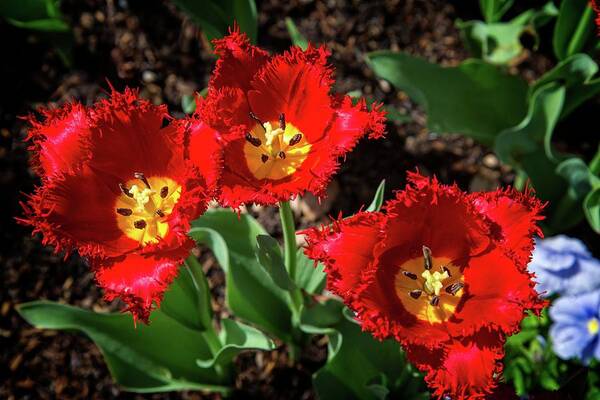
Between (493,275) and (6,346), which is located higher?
(6,346)

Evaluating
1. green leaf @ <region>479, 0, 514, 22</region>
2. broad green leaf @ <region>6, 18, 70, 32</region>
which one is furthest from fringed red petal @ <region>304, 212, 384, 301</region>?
broad green leaf @ <region>6, 18, 70, 32</region>

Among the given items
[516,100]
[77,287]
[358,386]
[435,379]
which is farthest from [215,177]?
[516,100]

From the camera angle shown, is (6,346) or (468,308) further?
(6,346)

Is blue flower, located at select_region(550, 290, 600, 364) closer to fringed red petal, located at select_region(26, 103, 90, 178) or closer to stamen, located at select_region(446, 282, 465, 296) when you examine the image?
stamen, located at select_region(446, 282, 465, 296)

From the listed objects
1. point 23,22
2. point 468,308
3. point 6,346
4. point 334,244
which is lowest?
point 468,308

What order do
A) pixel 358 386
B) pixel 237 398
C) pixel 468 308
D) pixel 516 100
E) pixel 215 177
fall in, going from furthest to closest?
pixel 516 100
pixel 237 398
pixel 358 386
pixel 468 308
pixel 215 177

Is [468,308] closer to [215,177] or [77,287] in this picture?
[215,177]

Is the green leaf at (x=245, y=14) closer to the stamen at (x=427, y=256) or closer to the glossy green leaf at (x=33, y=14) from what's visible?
the glossy green leaf at (x=33, y=14)

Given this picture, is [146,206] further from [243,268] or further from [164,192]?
[243,268]
